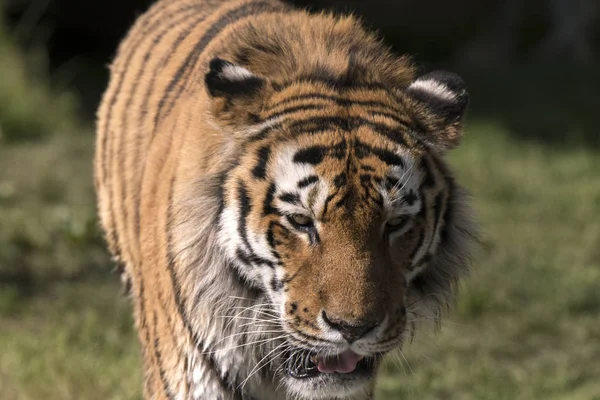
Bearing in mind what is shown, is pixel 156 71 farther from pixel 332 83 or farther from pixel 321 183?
pixel 321 183

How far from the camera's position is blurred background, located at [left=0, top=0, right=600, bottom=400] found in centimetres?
403

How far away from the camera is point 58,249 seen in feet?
16.4

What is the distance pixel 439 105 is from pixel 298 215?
503 millimetres

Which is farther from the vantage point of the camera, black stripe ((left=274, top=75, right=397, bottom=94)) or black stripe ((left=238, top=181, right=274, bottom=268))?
black stripe ((left=274, top=75, right=397, bottom=94))

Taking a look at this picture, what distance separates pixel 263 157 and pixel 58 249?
2.88 metres

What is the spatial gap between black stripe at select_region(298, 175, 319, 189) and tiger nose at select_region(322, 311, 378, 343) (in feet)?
0.98

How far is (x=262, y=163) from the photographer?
2.35 meters

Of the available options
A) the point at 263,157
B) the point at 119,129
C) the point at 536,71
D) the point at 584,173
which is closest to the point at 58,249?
the point at 119,129

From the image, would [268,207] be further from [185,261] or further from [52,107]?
[52,107]

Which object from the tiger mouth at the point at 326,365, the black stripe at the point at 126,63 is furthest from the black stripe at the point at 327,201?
the black stripe at the point at 126,63

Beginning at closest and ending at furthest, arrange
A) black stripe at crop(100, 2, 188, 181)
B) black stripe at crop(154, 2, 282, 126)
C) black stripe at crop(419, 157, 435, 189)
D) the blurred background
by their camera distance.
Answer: black stripe at crop(419, 157, 435, 189)
black stripe at crop(154, 2, 282, 126)
black stripe at crop(100, 2, 188, 181)
the blurred background

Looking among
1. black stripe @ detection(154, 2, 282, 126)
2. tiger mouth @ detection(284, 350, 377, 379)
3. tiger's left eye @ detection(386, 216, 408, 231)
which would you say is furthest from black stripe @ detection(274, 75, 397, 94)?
tiger mouth @ detection(284, 350, 377, 379)

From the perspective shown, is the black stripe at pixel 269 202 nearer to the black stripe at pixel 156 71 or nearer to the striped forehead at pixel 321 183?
the striped forehead at pixel 321 183

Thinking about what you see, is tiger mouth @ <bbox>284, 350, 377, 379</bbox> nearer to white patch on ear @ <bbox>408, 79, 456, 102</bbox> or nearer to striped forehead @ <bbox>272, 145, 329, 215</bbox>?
striped forehead @ <bbox>272, 145, 329, 215</bbox>
